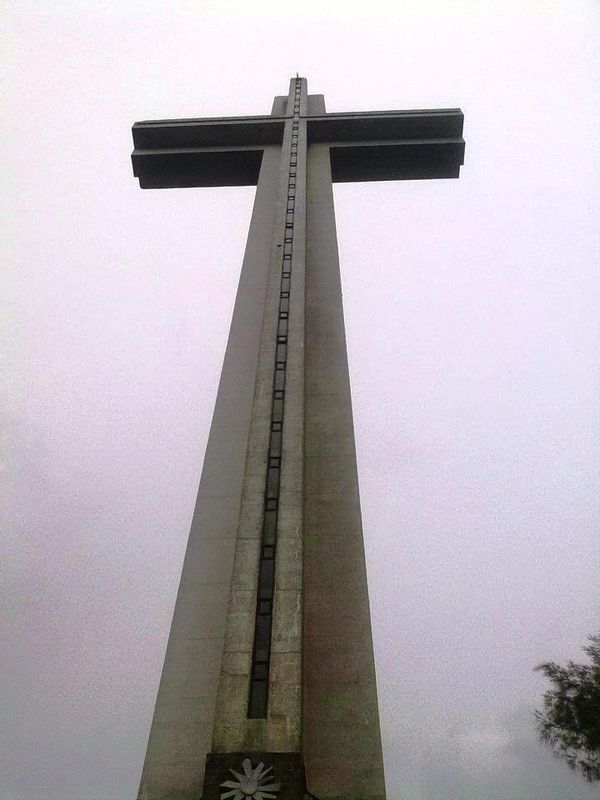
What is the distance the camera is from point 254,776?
25.1 ft

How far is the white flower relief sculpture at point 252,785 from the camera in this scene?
7.51 metres

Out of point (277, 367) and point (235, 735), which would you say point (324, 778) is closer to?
point (235, 735)

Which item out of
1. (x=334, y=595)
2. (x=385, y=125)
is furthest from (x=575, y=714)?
(x=385, y=125)

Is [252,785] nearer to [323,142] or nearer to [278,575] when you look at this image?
[278,575]

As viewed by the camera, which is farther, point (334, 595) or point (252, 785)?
point (334, 595)

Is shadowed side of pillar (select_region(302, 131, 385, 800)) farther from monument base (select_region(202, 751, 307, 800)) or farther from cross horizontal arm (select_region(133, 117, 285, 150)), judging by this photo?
cross horizontal arm (select_region(133, 117, 285, 150))

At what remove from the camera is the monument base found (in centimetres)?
756

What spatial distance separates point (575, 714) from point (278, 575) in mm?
5954

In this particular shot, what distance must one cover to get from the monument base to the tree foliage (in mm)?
5676

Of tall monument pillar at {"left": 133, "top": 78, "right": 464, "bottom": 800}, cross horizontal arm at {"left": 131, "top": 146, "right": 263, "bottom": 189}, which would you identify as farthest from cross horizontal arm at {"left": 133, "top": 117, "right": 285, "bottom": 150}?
tall monument pillar at {"left": 133, "top": 78, "right": 464, "bottom": 800}

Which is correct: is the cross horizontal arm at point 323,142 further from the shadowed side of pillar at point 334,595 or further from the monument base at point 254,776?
the monument base at point 254,776

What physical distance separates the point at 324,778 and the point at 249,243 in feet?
43.6

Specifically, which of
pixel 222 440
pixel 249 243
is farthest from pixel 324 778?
pixel 249 243

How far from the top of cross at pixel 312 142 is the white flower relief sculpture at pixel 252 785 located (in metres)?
19.8
